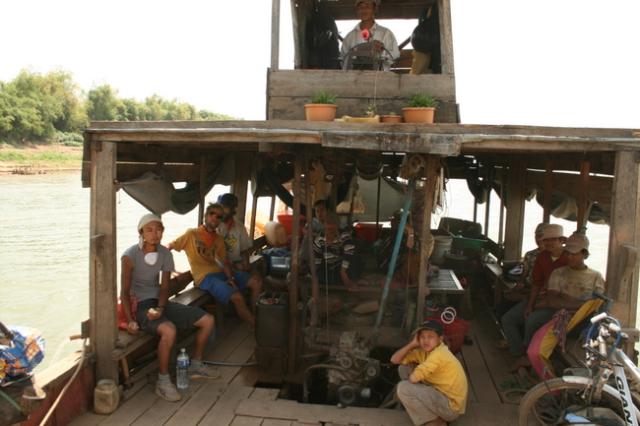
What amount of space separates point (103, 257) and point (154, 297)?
63cm

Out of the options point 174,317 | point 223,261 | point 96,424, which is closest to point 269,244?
point 223,261

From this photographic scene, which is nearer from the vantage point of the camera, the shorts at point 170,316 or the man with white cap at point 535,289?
the shorts at point 170,316

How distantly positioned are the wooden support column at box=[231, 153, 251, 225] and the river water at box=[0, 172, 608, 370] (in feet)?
8.73

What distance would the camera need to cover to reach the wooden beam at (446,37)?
5680 mm

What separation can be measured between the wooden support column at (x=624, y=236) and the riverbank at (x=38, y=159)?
4040cm

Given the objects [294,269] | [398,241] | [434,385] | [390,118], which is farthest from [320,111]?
[434,385]

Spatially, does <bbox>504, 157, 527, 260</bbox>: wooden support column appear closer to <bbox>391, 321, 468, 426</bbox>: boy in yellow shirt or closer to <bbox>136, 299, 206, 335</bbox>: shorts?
<bbox>391, 321, 468, 426</bbox>: boy in yellow shirt

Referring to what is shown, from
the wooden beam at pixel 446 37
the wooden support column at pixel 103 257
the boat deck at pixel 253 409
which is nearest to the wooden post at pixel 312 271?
the boat deck at pixel 253 409

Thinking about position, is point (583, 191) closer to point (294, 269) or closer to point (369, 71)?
point (369, 71)

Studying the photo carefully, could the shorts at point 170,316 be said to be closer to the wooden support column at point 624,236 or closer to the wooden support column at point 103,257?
the wooden support column at point 103,257

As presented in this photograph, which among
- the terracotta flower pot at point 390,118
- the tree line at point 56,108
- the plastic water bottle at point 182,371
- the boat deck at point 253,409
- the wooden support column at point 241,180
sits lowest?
the boat deck at point 253,409

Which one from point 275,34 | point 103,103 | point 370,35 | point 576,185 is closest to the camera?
point 275,34

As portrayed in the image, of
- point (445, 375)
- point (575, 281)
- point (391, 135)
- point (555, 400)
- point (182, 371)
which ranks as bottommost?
point (182, 371)

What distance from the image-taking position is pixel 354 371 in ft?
15.8
